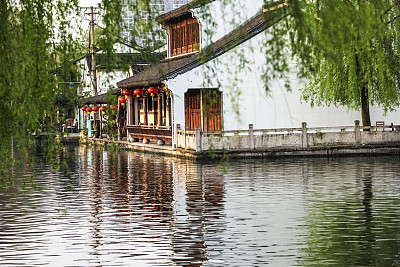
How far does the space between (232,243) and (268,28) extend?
6.57 meters

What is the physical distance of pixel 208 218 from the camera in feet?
58.5

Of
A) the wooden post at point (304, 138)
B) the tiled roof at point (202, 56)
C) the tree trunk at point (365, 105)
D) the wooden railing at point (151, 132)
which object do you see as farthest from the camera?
the wooden railing at point (151, 132)

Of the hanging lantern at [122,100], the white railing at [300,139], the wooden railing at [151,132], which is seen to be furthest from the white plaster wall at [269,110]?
the hanging lantern at [122,100]

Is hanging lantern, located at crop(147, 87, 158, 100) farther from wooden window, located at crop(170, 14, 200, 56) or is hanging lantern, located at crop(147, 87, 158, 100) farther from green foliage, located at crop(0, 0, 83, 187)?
green foliage, located at crop(0, 0, 83, 187)

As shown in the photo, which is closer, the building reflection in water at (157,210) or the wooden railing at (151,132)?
the building reflection in water at (157,210)

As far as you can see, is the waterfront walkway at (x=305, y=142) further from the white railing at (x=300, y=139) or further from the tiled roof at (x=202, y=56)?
the tiled roof at (x=202, y=56)

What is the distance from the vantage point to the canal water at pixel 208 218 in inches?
526

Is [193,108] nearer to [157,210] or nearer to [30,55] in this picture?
[157,210]

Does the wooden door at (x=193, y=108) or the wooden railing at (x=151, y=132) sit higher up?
the wooden door at (x=193, y=108)

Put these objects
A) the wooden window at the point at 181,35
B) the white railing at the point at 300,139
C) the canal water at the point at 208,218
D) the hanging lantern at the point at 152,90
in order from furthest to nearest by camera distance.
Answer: the wooden window at the point at 181,35 < the hanging lantern at the point at 152,90 < the white railing at the point at 300,139 < the canal water at the point at 208,218

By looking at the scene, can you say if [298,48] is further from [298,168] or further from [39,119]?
[298,168]

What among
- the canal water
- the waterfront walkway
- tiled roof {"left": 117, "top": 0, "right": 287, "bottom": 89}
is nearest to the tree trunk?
the waterfront walkway

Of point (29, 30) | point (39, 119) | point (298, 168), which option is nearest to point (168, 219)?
point (39, 119)

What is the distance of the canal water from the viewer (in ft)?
43.9
